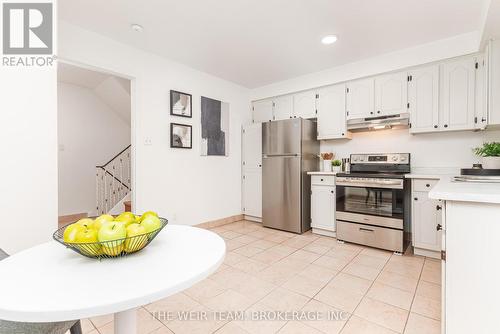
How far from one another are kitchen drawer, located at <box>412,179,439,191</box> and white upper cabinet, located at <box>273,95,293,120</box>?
6.91 feet

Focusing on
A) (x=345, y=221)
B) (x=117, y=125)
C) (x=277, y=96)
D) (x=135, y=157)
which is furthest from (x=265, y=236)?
(x=117, y=125)

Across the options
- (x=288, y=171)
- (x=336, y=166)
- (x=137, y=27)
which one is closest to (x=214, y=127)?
(x=288, y=171)

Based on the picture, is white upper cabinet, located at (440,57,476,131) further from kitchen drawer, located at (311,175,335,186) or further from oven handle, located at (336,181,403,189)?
kitchen drawer, located at (311,175,335,186)

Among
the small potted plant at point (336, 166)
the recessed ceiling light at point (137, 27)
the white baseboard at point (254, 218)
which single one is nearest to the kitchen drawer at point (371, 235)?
the small potted plant at point (336, 166)

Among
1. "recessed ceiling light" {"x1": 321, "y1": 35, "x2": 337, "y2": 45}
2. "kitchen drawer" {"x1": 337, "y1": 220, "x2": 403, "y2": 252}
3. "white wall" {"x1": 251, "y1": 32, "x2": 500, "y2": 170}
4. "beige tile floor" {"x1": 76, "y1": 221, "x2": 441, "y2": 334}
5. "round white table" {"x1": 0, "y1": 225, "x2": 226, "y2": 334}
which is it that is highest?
"recessed ceiling light" {"x1": 321, "y1": 35, "x2": 337, "y2": 45}

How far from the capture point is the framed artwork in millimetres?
3738

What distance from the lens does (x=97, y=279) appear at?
24.6 inches

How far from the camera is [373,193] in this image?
3027 mm

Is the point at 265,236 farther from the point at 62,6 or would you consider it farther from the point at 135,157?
the point at 62,6

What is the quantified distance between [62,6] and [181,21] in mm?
1050

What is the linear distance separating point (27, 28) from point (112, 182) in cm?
394

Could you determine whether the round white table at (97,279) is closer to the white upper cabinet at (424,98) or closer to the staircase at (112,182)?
the white upper cabinet at (424,98)

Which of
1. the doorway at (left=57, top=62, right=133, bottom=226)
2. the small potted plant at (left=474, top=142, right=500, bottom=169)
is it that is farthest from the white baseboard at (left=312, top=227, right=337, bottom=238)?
the doorway at (left=57, top=62, right=133, bottom=226)

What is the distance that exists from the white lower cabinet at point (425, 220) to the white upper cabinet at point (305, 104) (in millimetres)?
1794
